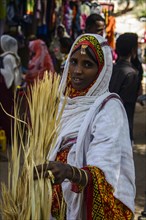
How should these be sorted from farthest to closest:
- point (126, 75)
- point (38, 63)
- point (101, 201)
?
point (38, 63), point (126, 75), point (101, 201)

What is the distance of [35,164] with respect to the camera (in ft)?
6.14

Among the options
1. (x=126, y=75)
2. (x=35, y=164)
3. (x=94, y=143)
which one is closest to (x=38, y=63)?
(x=126, y=75)

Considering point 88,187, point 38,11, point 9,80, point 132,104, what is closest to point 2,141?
point 9,80

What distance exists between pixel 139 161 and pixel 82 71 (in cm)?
442

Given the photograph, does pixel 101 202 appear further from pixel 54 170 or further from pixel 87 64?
pixel 87 64

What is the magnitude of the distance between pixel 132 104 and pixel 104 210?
2493 mm

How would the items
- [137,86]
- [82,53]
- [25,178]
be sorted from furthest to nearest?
[137,86], [82,53], [25,178]

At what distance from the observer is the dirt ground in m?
5.27

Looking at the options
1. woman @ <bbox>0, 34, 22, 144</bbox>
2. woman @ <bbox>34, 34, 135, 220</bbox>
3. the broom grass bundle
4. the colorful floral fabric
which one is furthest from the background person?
the broom grass bundle

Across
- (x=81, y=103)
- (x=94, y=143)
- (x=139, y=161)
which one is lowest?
(x=139, y=161)

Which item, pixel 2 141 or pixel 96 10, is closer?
pixel 2 141

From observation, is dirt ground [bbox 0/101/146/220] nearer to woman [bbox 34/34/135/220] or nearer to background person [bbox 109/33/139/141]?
background person [bbox 109/33/139/141]

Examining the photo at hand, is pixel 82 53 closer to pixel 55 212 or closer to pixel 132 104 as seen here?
pixel 55 212

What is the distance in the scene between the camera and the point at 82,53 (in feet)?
7.97
